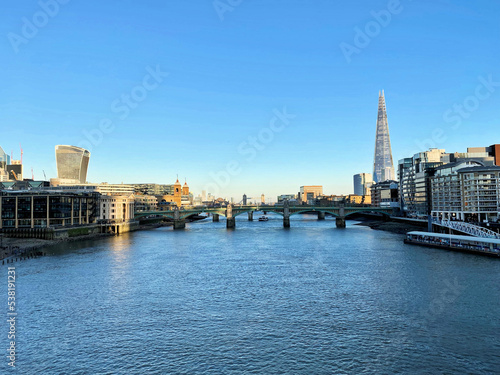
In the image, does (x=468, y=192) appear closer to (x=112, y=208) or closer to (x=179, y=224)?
(x=179, y=224)

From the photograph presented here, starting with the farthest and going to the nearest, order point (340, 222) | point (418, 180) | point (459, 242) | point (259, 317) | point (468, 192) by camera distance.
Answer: point (340, 222) → point (418, 180) → point (468, 192) → point (459, 242) → point (259, 317)

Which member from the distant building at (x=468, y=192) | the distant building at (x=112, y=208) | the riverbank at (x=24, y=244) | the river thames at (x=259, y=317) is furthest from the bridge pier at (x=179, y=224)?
the distant building at (x=468, y=192)

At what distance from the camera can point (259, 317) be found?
37125 millimetres

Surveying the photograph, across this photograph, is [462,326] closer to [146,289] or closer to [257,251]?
[146,289]

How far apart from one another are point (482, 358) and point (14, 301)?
151 ft

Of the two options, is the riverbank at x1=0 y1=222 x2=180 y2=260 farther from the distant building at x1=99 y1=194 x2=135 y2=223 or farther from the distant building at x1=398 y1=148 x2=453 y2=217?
the distant building at x1=398 y1=148 x2=453 y2=217

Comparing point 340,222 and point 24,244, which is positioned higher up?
point 24,244

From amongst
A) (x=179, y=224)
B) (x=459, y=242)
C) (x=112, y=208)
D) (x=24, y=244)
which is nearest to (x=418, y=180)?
(x=459, y=242)

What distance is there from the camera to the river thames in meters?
27.5

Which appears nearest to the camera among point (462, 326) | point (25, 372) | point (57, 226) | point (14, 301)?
point (25, 372)

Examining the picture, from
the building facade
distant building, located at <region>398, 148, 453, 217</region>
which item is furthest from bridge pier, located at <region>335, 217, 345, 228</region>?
the building facade

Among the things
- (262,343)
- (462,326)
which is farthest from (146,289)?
(462,326)

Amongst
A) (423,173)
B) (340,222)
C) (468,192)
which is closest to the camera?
(468,192)

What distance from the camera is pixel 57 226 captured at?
115625mm
